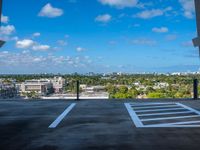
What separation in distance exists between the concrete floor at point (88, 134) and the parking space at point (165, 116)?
0.37m

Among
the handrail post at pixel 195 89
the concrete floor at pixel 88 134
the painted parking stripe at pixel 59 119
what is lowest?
the concrete floor at pixel 88 134

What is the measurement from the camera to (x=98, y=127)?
29.2 ft

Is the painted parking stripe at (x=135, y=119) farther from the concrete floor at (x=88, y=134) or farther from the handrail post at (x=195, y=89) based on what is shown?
the handrail post at (x=195, y=89)

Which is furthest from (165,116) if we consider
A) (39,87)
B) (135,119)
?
(39,87)

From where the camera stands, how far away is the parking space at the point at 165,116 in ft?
31.2

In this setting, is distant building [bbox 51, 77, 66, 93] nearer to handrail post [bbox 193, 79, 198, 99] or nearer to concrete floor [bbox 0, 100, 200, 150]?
handrail post [bbox 193, 79, 198, 99]

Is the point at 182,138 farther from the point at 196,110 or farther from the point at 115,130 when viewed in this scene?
the point at 196,110

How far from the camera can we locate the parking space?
951 centimetres

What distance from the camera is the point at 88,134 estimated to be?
26.1 ft

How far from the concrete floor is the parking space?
1.22 ft

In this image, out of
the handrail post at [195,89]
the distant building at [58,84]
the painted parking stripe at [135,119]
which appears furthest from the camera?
the distant building at [58,84]

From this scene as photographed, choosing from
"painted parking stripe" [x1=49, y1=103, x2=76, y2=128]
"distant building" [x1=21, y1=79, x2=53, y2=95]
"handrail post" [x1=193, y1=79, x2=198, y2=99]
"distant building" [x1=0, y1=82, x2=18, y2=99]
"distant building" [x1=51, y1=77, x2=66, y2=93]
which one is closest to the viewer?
"painted parking stripe" [x1=49, y1=103, x2=76, y2=128]

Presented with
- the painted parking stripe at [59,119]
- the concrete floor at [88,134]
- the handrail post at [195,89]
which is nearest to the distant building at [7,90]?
the painted parking stripe at [59,119]

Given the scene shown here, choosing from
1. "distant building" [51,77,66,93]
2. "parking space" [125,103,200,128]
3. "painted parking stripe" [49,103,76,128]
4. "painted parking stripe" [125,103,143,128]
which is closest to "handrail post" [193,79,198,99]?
"parking space" [125,103,200,128]
